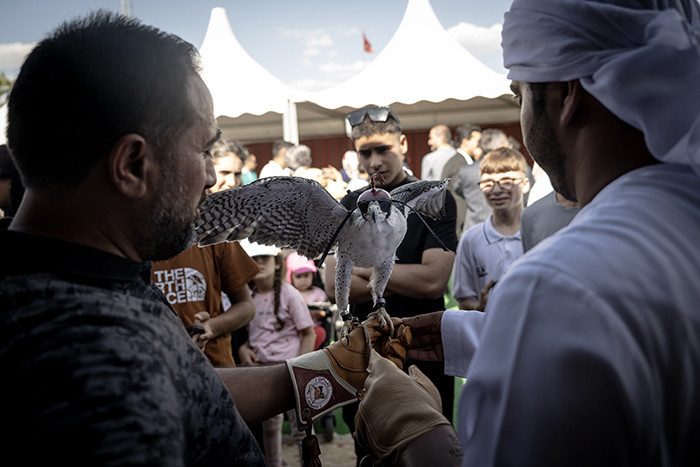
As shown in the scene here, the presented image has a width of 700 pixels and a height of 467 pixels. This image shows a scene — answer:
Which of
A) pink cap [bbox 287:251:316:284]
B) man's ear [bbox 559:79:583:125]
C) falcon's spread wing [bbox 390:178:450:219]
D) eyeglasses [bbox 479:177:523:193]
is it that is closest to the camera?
man's ear [bbox 559:79:583:125]

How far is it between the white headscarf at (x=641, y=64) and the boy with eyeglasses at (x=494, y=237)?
282 centimetres

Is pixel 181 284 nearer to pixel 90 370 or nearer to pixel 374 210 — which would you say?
pixel 374 210

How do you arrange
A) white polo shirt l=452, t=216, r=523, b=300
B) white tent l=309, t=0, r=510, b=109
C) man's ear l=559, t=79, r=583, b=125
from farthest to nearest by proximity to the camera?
white tent l=309, t=0, r=510, b=109
white polo shirt l=452, t=216, r=523, b=300
man's ear l=559, t=79, r=583, b=125

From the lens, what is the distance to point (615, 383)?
2.97ft

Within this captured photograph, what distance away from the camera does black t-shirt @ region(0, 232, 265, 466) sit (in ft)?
2.71

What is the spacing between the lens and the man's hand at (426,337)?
86.3 inches

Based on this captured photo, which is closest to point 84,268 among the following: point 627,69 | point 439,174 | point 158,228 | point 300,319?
point 158,228

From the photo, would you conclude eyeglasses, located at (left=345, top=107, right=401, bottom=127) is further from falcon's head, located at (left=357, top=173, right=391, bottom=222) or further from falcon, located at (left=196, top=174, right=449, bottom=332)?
falcon's head, located at (left=357, top=173, right=391, bottom=222)

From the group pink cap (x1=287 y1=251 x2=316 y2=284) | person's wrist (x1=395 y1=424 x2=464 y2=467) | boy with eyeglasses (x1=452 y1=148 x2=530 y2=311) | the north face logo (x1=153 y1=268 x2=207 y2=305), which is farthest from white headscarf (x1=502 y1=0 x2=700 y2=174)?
pink cap (x1=287 y1=251 x2=316 y2=284)

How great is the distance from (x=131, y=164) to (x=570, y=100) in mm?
951

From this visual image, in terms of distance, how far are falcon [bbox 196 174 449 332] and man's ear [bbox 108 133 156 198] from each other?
108 centimetres

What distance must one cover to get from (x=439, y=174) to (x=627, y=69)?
8.33 m

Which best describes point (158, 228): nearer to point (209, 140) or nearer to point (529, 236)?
point (209, 140)

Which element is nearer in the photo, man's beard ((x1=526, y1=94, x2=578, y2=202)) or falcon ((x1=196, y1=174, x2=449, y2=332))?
man's beard ((x1=526, y1=94, x2=578, y2=202))
